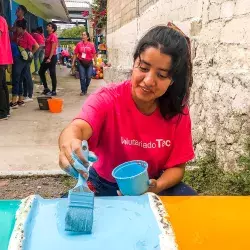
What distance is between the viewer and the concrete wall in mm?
2916

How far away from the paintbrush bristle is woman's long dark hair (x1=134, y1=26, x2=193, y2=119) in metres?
0.80

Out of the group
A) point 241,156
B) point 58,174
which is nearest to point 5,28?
point 58,174

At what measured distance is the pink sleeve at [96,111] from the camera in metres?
1.77

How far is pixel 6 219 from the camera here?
1144 millimetres

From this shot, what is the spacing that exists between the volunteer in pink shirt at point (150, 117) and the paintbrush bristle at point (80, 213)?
0.57m

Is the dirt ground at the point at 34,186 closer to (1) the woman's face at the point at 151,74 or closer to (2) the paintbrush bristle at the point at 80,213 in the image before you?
(1) the woman's face at the point at 151,74

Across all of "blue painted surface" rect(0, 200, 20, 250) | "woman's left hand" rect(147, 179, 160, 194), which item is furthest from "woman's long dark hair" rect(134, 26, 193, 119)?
"blue painted surface" rect(0, 200, 20, 250)

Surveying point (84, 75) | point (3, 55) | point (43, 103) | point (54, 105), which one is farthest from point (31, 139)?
point (84, 75)

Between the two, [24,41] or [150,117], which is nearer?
[150,117]

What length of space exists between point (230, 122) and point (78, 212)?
2162mm

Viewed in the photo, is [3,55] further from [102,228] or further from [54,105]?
[102,228]

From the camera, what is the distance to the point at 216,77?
3324 millimetres

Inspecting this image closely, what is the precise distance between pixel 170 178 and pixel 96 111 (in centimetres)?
47

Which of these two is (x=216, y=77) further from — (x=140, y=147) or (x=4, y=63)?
(x=4, y=63)
